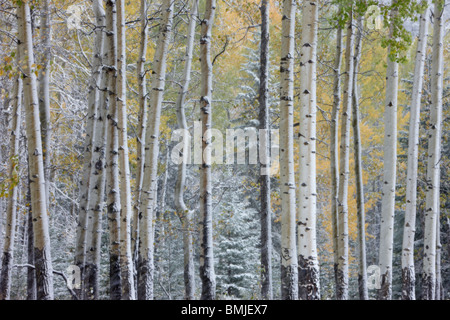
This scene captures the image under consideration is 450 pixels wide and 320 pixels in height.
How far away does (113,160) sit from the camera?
7113 mm

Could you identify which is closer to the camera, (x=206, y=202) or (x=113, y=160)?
(x=113, y=160)

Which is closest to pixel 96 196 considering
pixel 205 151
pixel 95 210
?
pixel 95 210

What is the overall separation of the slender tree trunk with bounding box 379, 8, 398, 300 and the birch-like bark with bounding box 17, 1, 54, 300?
208 inches

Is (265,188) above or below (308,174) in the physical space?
below

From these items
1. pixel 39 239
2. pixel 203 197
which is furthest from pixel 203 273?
pixel 39 239

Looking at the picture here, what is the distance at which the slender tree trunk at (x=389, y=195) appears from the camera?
831cm

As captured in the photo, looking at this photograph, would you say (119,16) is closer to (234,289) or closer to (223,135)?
(234,289)

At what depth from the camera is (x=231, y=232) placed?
14.3 m

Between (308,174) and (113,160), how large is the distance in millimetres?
2752

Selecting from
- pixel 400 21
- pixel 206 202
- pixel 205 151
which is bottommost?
pixel 206 202

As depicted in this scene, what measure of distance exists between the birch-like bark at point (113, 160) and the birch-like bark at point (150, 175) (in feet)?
1.14

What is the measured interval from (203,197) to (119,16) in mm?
3014

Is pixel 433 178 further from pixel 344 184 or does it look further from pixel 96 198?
pixel 96 198

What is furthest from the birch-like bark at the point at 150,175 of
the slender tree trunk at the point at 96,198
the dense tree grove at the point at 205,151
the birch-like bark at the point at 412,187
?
the birch-like bark at the point at 412,187
